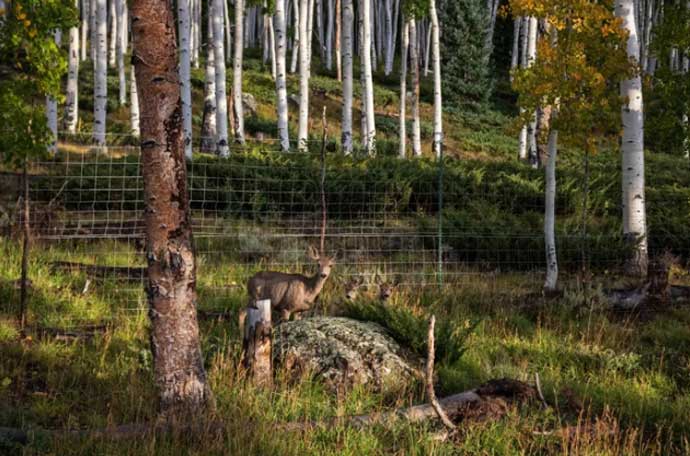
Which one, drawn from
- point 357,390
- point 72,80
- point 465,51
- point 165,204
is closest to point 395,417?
point 357,390

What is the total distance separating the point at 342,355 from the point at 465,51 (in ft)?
123

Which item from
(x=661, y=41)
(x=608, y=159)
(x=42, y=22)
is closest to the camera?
(x=42, y=22)

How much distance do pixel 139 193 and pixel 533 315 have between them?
26.9ft

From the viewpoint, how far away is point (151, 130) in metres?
4.77

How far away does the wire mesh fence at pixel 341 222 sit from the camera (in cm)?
1080

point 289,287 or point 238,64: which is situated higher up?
point 238,64

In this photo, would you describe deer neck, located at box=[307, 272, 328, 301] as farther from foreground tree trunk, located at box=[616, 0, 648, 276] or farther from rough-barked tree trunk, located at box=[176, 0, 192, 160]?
rough-barked tree trunk, located at box=[176, 0, 192, 160]

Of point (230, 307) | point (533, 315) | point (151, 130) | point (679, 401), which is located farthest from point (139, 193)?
point (679, 401)

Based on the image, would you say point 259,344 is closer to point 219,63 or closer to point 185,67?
point 185,67

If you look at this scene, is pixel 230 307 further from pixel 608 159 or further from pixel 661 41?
pixel 608 159

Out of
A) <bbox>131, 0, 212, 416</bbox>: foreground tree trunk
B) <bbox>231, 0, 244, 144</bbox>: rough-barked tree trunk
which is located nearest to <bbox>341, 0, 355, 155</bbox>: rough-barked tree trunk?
<bbox>231, 0, 244, 144</bbox>: rough-barked tree trunk

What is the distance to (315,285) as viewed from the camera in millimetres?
7934

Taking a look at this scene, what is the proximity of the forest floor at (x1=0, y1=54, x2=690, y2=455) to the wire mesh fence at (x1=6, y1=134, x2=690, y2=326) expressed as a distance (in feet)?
0.58

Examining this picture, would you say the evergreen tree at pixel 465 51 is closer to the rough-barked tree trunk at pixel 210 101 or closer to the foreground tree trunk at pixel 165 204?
the rough-barked tree trunk at pixel 210 101
